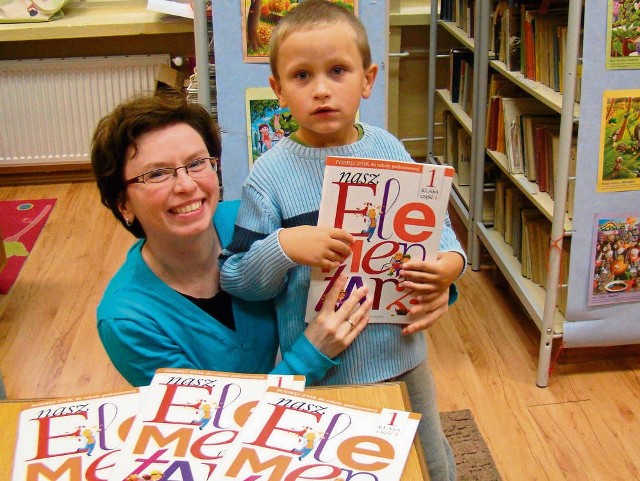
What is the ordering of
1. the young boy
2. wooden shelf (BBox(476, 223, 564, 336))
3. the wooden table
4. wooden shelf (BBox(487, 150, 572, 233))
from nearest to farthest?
1. the wooden table
2. the young boy
3. wooden shelf (BBox(487, 150, 572, 233))
4. wooden shelf (BBox(476, 223, 564, 336))

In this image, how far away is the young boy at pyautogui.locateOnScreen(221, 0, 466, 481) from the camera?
3.86ft

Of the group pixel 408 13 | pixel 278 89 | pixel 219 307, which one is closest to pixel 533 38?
pixel 408 13

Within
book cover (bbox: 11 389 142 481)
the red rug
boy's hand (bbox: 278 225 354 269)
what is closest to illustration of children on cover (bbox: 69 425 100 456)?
book cover (bbox: 11 389 142 481)

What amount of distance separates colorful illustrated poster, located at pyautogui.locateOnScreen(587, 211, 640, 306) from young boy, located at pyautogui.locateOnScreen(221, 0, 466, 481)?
3.74 feet

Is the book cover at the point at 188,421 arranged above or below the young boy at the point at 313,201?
below

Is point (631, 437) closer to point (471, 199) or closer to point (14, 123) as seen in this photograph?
point (471, 199)

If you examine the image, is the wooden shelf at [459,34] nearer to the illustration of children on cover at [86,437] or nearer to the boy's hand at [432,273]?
the boy's hand at [432,273]

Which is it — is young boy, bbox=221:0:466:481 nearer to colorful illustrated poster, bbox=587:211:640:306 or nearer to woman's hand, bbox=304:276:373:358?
woman's hand, bbox=304:276:373:358

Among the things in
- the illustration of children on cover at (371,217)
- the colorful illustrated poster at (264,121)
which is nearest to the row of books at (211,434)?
the illustration of children on cover at (371,217)

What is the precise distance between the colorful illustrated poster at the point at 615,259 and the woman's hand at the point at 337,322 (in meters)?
1.29

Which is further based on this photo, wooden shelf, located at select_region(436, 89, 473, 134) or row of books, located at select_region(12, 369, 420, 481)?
wooden shelf, located at select_region(436, 89, 473, 134)

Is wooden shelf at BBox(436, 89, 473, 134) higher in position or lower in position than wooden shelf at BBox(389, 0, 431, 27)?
lower

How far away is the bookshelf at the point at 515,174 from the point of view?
2211 millimetres

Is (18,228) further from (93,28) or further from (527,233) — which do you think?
(527,233)
